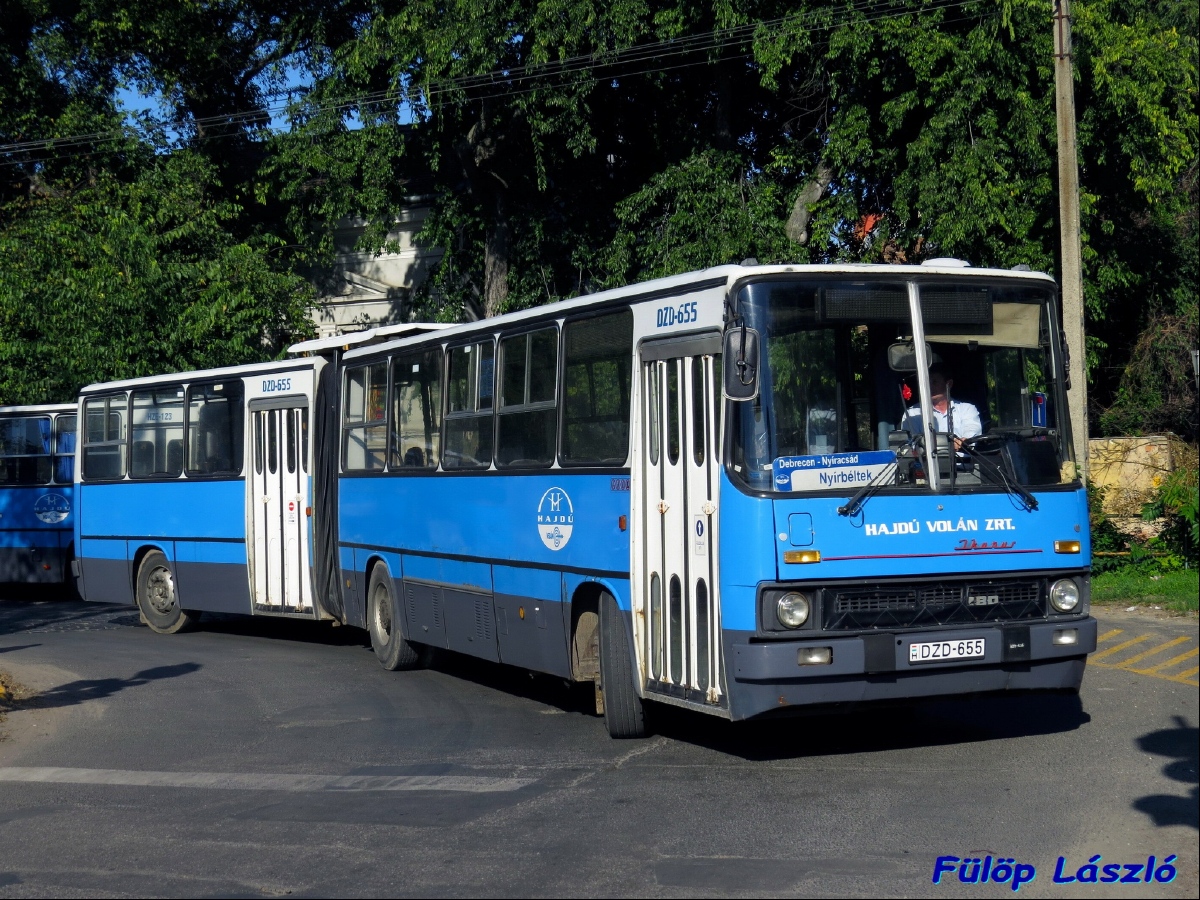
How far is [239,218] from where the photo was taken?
1363 inches

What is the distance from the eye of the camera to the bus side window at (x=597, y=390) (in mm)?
9688

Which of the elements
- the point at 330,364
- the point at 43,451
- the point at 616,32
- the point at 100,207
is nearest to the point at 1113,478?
the point at 616,32

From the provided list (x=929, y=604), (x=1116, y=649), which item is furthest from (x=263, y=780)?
(x=1116, y=649)

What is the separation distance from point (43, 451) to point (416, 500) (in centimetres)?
1203

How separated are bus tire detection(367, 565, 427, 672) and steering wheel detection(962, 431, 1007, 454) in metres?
6.48

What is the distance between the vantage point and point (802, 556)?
26.7ft

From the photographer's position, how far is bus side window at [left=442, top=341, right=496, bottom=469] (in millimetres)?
11727

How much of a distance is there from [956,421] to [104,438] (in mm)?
13447

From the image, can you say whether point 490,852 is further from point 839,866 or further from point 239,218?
point 239,218

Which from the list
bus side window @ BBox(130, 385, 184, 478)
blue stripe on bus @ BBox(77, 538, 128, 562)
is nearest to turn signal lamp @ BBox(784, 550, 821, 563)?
bus side window @ BBox(130, 385, 184, 478)

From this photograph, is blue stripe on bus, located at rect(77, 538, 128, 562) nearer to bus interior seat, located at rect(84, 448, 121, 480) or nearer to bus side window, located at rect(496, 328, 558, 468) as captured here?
bus interior seat, located at rect(84, 448, 121, 480)

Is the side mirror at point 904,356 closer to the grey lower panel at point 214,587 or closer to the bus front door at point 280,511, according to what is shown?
the bus front door at point 280,511

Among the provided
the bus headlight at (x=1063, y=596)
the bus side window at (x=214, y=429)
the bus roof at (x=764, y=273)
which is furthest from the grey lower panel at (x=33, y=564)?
the bus headlight at (x=1063, y=596)

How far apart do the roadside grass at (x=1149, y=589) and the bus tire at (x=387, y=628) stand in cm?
624
